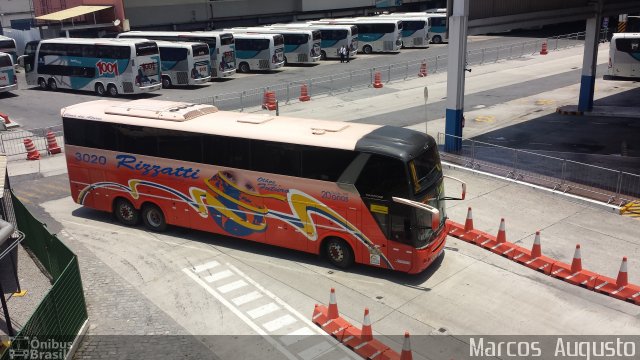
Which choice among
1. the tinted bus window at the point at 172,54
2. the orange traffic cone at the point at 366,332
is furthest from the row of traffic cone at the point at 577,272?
the tinted bus window at the point at 172,54

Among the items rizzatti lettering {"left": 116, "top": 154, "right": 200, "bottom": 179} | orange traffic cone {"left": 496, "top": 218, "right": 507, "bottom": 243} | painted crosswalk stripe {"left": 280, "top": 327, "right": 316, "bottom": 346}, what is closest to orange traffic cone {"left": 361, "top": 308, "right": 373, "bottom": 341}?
painted crosswalk stripe {"left": 280, "top": 327, "right": 316, "bottom": 346}

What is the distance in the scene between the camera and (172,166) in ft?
50.2

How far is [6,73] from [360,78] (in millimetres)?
24120

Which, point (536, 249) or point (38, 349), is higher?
point (38, 349)

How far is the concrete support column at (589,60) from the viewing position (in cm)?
2715

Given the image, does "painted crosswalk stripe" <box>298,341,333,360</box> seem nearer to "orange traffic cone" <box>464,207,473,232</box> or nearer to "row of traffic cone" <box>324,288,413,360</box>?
"row of traffic cone" <box>324,288,413,360</box>

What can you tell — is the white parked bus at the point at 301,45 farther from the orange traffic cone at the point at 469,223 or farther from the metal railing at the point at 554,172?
the orange traffic cone at the point at 469,223

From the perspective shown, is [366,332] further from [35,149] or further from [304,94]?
[304,94]

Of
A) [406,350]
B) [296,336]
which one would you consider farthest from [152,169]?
[406,350]

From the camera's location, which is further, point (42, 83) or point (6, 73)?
point (42, 83)

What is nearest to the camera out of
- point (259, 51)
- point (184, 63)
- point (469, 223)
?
point (469, 223)

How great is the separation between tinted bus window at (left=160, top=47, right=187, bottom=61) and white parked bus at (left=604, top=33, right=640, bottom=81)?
89.8 feet

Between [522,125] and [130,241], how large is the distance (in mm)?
19682

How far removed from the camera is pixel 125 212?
16.8 metres
